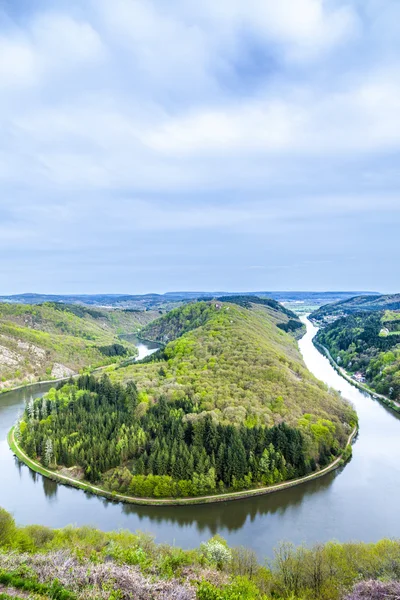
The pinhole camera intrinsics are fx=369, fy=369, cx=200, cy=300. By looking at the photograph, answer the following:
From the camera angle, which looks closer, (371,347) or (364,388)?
(364,388)

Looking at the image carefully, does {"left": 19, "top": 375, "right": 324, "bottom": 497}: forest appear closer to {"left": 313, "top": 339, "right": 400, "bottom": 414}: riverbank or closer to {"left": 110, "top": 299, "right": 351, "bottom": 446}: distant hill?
{"left": 110, "top": 299, "right": 351, "bottom": 446}: distant hill

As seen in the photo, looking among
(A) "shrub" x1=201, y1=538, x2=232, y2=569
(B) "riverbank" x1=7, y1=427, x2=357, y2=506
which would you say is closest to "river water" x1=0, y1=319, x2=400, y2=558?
(B) "riverbank" x1=7, y1=427, x2=357, y2=506

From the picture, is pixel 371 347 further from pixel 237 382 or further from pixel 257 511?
pixel 257 511

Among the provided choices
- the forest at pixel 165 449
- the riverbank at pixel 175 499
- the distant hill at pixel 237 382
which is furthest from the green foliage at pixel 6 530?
the distant hill at pixel 237 382

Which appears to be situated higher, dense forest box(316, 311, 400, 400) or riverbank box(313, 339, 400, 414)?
dense forest box(316, 311, 400, 400)

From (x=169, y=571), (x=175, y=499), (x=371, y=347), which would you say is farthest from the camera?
(x=371, y=347)

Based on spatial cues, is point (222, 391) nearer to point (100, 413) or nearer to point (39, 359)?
point (100, 413)

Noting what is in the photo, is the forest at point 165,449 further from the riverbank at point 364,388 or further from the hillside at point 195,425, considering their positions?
the riverbank at point 364,388

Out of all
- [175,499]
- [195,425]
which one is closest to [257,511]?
[175,499]
